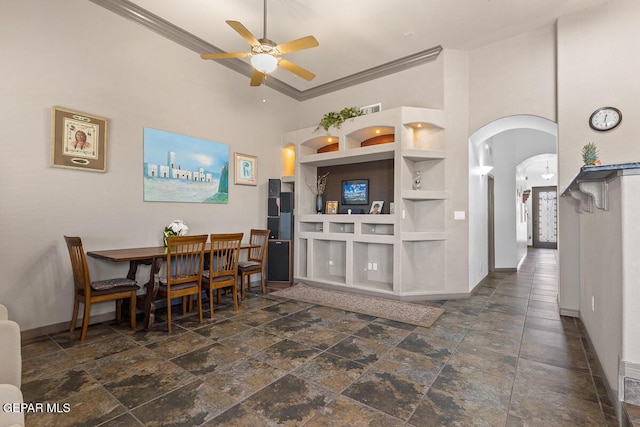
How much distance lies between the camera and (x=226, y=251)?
3.95 meters

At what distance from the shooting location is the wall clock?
353 centimetres

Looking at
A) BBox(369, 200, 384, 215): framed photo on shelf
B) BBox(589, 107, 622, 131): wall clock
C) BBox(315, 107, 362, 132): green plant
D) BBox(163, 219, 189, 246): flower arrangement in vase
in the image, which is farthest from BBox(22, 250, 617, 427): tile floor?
BBox(315, 107, 362, 132): green plant

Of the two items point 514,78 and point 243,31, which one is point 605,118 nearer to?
point 514,78

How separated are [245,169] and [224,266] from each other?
6.49 ft

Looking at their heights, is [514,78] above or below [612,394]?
above

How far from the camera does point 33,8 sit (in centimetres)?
312

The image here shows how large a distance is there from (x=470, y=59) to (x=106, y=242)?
5.78 m

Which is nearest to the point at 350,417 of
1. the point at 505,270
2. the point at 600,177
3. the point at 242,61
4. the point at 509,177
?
the point at 600,177

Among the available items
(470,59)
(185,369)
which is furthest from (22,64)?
(470,59)

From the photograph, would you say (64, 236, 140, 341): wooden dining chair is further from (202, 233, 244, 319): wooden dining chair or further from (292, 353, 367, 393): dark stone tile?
(292, 353, 367, 393): dark stone tile

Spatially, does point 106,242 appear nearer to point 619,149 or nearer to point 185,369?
point 185,369

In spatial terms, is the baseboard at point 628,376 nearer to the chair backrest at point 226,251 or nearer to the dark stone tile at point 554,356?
the dark stone tile at point 554,356

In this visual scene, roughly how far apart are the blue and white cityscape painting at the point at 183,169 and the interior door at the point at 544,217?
1311 cm

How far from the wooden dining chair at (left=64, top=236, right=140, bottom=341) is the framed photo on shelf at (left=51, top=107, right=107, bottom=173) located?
0.88 meters
